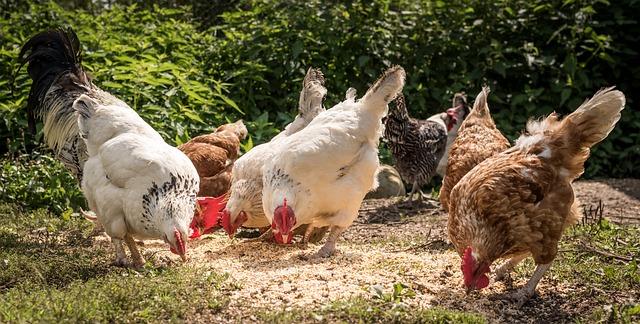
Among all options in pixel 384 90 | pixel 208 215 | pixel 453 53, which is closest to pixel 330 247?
pixel 208 215

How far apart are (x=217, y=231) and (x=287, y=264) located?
5.98 ft

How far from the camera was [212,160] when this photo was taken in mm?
7559

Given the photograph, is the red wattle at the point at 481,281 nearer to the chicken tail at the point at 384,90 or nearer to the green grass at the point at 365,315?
the green grass at the point at 365,315

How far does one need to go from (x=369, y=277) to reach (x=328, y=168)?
1.09 metres

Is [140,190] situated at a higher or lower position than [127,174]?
lower

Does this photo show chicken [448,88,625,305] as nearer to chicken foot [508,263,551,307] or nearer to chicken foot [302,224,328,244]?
chicken foot [508,263,551,307]

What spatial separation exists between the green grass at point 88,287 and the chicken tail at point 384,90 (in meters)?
2.14

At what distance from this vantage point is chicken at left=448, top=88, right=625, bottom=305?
16.5ft

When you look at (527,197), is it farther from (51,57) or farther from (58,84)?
(51,57)

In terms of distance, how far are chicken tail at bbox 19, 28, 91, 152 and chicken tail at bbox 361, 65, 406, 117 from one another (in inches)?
110

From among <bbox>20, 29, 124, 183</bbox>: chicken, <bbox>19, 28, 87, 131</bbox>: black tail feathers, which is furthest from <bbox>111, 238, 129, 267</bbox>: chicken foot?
<bbox>19, 28, 87, 131</bbox>: black tail feathers

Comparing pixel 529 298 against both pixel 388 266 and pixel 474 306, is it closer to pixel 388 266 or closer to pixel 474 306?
pixel 474 306

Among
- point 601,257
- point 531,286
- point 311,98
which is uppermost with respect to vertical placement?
point 311,98

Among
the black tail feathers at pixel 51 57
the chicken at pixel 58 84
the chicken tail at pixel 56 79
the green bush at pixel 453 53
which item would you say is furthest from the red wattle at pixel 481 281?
the green bush at pixel 453 53
